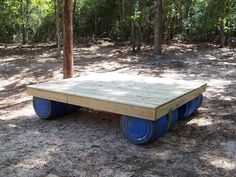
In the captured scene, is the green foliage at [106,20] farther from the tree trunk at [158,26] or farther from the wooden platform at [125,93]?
the wooden platform at [125,93]

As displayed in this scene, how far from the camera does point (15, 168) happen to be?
3.43m

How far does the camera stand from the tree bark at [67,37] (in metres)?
6.45

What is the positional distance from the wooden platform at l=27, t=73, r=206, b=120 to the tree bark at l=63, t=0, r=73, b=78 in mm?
1112

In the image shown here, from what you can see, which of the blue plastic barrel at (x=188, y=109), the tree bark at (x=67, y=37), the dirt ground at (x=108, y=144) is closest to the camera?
the dirt ground at (x=108, y=144)

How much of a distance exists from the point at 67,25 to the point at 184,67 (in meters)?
4.38

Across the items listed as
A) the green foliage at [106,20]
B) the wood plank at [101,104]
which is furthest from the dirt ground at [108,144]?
the green foliage at [106,20]

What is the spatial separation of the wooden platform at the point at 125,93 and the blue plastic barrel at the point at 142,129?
130mm

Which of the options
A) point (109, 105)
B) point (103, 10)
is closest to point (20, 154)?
point (109, 105)

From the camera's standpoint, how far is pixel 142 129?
394 centimetres

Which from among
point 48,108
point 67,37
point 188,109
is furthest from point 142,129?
point 67,37

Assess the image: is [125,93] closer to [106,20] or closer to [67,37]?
[67,37]

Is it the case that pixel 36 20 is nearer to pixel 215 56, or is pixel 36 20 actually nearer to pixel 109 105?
pixel 215 56

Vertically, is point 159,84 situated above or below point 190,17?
below

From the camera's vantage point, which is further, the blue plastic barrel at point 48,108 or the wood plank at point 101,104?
the blue plastic barrel at point 48,108
